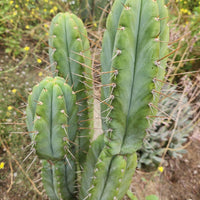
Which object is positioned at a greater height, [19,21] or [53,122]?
[19,21]

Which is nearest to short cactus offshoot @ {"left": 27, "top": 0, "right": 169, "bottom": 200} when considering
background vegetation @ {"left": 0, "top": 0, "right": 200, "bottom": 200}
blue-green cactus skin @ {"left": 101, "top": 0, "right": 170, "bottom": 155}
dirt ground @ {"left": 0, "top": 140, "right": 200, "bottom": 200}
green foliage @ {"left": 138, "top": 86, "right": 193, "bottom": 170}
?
blue-green cactus skin @ {"left": 101, "top": 0, "right": 170, "bottom": 155}

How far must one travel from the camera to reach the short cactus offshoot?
96 centimetres

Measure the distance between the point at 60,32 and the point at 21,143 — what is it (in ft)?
4.68

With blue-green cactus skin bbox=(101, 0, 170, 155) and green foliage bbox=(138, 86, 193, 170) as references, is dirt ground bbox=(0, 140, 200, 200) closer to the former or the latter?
green foliage bbox=(138, 86, 193, 170)

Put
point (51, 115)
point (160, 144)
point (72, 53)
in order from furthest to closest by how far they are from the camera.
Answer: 1. point (160, 144)
2. point (72, 53)
3. point (51, 115)

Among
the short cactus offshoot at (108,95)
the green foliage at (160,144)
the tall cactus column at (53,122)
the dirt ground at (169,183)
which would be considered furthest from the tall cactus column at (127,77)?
the green foliage at (160,144)

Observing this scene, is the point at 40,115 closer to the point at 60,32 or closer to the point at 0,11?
the point at 60,32

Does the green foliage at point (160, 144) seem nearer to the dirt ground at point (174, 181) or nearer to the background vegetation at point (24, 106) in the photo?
the background vegetation at point (24, 106)

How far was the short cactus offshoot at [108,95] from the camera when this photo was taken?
37.6 inches

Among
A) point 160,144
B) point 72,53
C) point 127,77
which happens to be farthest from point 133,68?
point 160,144

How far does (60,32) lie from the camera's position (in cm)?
128

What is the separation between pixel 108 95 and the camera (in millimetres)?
1136

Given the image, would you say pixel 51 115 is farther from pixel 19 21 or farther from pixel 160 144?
pixel 19 21

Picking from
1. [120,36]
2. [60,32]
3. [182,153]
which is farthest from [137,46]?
[182,153]
